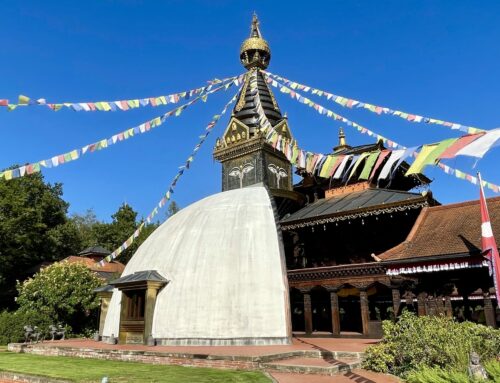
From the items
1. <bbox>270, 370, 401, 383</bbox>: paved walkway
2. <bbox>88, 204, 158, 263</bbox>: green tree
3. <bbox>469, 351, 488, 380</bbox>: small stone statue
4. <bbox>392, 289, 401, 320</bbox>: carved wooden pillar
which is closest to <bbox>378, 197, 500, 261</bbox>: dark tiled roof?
<bbox>392, 289, 401, 320</bbox>: carved wooden pillar

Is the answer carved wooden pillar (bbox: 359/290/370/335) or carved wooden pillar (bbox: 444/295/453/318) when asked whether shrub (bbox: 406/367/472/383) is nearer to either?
carved wooden pillar (bbox: 444/295/453/318)

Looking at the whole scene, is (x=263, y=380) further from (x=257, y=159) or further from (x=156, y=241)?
(x=257, y=159)

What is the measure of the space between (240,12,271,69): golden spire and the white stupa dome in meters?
14.1

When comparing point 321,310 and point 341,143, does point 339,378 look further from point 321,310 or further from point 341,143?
point 341,143

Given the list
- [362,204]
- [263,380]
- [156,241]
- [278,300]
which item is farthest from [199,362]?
[362,204]

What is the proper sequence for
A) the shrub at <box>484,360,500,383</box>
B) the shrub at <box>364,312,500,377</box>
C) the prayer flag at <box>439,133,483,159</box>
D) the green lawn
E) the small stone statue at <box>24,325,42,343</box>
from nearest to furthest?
the shrub at <box>484,360,500,383</box> → the prayer flag at <box>439,133,483,159</box> → the shrub at <box>364,312,500,377</box> → the green lawn → the small stone statue at <box>24,325,42,343</box>

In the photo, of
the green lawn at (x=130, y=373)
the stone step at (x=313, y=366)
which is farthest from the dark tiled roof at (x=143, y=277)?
the stone step at (x=313, y=366)

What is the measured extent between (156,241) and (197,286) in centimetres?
496

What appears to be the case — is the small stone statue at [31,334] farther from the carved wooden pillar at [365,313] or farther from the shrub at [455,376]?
the shrub at [455,376]

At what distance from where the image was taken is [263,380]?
10750 millimetres

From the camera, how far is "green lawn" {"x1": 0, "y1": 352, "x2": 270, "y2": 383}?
1073cm

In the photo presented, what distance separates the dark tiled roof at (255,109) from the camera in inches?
1208

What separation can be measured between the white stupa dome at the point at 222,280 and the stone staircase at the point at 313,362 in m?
2.80

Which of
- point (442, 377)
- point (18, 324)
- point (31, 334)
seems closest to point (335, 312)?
point (442, 377)
